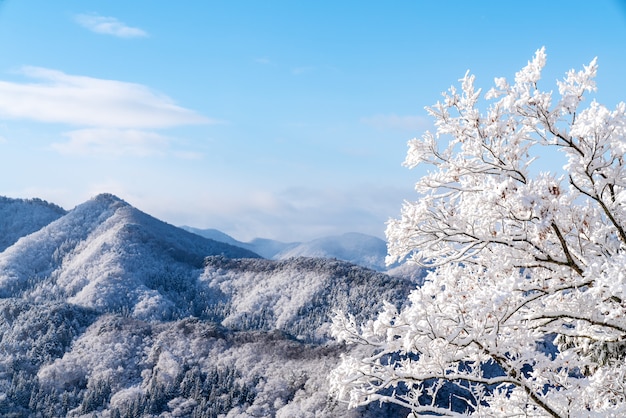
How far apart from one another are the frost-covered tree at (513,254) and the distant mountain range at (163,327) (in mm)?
27236

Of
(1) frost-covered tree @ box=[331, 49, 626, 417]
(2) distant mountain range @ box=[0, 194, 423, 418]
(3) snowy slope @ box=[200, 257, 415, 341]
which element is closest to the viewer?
(1) frost-covered tree @ box=[331, 49, 626, 417]

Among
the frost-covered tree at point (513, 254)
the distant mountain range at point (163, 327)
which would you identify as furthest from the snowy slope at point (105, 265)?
the frost-covered tree at point (513, 254)

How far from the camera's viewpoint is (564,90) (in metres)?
7.71

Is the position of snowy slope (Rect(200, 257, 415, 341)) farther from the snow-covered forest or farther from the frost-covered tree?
the frost-covered tree

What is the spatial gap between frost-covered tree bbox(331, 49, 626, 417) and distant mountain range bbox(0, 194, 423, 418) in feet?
89.4

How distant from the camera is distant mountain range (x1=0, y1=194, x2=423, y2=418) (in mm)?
75000

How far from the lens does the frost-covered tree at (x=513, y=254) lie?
7445 millimetres

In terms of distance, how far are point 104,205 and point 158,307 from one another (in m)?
75.8

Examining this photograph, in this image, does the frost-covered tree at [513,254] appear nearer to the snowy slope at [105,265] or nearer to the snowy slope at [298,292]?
the snowy slope at [298,292]

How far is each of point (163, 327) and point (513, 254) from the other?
303ft

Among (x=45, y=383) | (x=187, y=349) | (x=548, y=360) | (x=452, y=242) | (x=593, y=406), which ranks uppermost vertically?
(x=452, y=242)

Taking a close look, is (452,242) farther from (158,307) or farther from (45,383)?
(158,307)

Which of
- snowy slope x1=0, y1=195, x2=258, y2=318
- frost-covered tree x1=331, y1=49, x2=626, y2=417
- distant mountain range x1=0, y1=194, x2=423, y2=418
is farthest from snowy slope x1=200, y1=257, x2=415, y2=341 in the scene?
frost-covered tree x1=331, y1=49, x2=626, y2=417

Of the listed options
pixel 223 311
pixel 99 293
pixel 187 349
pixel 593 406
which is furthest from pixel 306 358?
pixel 593 406
